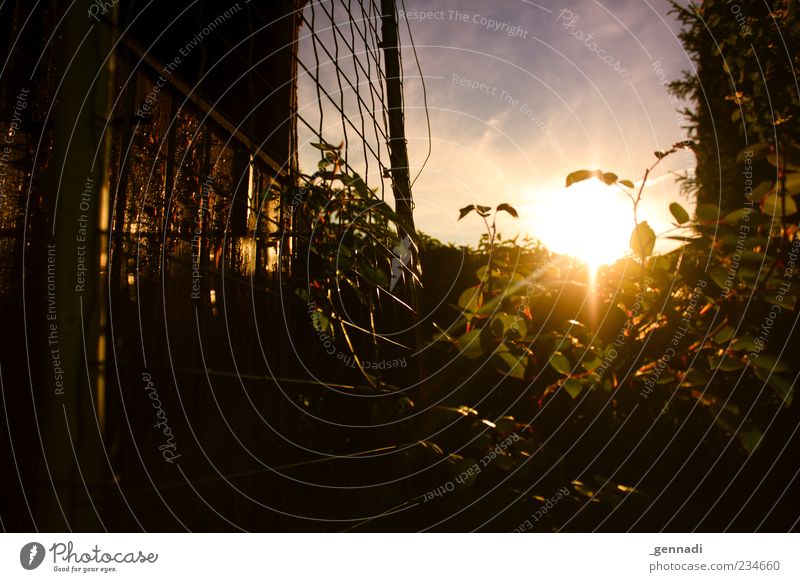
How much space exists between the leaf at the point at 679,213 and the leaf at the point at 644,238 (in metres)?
0.07

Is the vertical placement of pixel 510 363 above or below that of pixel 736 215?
below

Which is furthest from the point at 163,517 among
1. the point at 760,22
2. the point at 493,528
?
the point at 760,22

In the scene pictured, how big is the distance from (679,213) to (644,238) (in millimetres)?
106

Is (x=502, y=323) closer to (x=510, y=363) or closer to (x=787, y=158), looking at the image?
(x=510, y=363)

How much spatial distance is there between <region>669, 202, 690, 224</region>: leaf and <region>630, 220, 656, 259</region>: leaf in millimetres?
67

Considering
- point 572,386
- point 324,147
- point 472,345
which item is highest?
point 324,147

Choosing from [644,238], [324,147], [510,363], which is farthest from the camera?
[324,147]

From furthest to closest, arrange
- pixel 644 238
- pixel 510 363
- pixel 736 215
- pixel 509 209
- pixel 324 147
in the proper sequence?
pixel 324 147
pixel 509 209
pixel 510 363
pixel 644 238
pixel 736 215

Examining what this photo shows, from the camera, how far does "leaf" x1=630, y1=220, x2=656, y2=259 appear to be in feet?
5.05

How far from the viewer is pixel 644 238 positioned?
1539 millimetres

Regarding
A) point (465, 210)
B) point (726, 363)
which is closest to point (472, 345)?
point (465, 210)

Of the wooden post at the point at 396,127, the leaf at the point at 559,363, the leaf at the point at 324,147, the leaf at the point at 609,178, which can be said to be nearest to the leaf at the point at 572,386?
the leaf at the point at 559,363
